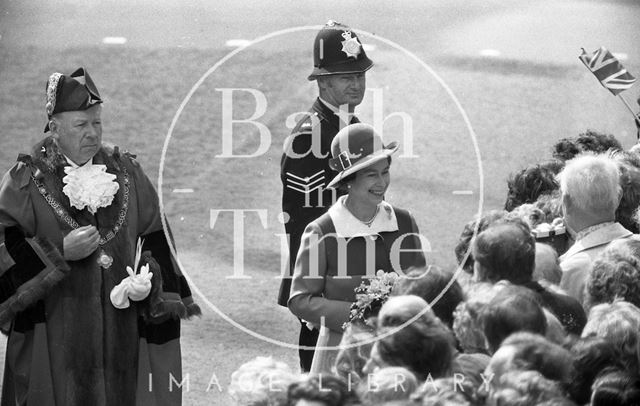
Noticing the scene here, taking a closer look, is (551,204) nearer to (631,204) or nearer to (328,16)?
(631,204)

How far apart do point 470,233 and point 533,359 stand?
1.54 metres

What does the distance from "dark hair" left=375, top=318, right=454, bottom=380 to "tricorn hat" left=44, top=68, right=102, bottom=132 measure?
175 centimetres

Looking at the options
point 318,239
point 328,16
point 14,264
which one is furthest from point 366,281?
point 328,16

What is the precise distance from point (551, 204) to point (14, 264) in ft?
7.02

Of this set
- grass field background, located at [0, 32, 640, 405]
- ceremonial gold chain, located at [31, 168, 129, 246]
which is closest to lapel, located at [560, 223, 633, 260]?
ceremonial gold chain, located at [31, 168, 129, 246]

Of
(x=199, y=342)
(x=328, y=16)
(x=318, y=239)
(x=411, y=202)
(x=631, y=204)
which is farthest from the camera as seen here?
(x=328, y=16)

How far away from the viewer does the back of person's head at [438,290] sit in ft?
16.0

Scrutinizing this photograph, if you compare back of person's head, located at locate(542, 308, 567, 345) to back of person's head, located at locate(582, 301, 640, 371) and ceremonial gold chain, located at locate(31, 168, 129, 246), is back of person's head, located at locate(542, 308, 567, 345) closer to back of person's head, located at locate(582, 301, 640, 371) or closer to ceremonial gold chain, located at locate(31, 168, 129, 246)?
back of person's head, located at locate(582, 301, 640, 371)

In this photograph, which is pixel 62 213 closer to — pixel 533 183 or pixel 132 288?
pixel 132 288

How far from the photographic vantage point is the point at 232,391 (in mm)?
4547

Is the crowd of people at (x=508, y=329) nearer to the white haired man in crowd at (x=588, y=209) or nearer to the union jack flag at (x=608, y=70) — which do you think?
the white haired man in crowd at (x=588, y=209)

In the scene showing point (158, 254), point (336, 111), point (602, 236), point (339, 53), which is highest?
point (339, 53)

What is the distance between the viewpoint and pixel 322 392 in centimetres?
415

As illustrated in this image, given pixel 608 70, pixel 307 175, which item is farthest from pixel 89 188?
pixel 608 70
